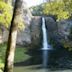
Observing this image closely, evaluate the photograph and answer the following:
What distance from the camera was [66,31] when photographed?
26500 millimetres

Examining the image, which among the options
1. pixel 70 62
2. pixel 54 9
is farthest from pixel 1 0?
pixel 70 62

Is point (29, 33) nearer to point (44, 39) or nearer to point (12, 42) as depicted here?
point (44, 39)

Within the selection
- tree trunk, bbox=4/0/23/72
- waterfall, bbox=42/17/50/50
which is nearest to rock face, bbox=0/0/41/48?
waterfall, bbox=42/17/50/50

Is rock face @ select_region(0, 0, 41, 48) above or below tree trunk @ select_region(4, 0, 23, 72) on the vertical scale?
above

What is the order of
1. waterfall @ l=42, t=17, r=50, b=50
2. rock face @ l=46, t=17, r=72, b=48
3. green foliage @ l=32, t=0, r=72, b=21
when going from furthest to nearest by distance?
1. waterfall @ l=42, t=17, r=50, b=50
2. rock face @ l=46, t=17, r=72, b=48
3. green foliage @ l=32, t=0, r=72, b=21

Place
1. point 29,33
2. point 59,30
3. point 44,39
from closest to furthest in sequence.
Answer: point 59,30 → point 29,33 → point 44,39

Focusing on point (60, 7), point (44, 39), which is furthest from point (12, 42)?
point (44, 39)

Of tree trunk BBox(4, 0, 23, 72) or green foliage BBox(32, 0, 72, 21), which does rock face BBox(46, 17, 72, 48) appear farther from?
tree trunk BBox(4, 0, 23, 72)

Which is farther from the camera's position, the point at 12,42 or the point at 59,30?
the point at 59,30

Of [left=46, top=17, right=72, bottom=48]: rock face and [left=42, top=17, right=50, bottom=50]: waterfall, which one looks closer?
[left=46, top=17, right=72, bottom=48]: rock face

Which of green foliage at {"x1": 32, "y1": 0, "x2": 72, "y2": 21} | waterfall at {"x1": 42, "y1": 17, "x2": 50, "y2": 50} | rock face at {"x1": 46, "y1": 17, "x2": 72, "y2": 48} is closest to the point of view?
green foliage at {"x1": 32, "y1": 0, "x2": 72, "y2": 21}

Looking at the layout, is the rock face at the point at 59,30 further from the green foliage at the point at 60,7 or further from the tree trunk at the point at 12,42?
the tree trunk at the point at 12,42

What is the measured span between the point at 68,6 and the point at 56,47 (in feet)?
53.3

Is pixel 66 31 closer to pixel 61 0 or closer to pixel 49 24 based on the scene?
pixel 49 24
